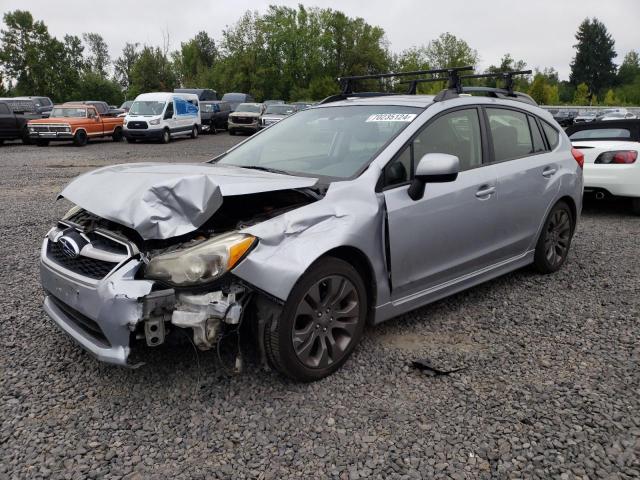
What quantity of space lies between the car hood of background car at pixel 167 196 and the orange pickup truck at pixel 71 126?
20.5m

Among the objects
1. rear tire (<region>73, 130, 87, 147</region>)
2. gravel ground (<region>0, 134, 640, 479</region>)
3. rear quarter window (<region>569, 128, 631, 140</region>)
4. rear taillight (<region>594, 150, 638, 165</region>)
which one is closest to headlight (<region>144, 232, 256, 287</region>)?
gravel ground (<region>0, 134, 640, 479</region>)

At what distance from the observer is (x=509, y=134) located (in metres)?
4.65

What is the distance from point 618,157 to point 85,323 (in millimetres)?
7419

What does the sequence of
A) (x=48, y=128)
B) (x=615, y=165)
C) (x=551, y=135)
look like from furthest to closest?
(x=48, y=128) → (x=615, y=165) → (x=551, y=135)

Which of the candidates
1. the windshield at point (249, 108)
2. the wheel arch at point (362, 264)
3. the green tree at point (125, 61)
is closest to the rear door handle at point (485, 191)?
the wheel arch at point (362, 264)

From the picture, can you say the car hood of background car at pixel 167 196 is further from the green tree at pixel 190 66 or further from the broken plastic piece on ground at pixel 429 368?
the green tree at pixel 190 66

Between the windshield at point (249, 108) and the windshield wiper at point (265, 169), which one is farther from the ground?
the windshield wiper at point (265, 169)

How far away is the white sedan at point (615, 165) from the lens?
25.6 ft

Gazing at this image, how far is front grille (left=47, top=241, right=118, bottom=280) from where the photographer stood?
2.96 metres

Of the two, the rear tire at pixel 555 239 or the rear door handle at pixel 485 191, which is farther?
the rear tire at pixel 555 239

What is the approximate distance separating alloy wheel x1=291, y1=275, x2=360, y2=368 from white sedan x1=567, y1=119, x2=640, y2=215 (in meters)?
5.97

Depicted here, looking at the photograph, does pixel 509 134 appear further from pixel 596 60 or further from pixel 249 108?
pixel 596 60

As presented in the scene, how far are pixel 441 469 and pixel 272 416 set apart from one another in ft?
2.93

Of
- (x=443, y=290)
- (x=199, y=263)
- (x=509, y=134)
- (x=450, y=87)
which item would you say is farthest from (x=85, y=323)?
(x=509, y=134)
